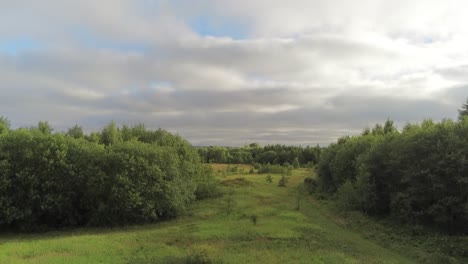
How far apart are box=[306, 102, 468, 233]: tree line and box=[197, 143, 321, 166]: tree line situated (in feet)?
247

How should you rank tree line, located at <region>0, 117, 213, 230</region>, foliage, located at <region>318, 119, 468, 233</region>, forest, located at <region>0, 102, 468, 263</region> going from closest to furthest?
forest, located at <region>0, 102, 468, 263</region> < foliage, located at <region>318, 119, 468, 233</region> < tree line, located at <region>0, 117, 213, 230</region>

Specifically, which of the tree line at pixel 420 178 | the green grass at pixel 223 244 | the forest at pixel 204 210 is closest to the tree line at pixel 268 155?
the tree line at pixel 420 178

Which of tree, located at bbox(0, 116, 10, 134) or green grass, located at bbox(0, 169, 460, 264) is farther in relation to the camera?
tree, located at bbox(0, 116, 10, 134)

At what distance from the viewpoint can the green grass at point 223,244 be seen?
1730 cm

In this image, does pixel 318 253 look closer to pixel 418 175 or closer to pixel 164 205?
pixel 418 175

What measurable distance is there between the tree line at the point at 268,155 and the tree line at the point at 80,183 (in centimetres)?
8041

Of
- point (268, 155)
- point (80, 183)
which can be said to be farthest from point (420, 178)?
point (268, 155)

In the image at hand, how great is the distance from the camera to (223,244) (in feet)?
66.9

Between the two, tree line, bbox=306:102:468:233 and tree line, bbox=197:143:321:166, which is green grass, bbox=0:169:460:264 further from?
tree line, bbox=197:143:321:166

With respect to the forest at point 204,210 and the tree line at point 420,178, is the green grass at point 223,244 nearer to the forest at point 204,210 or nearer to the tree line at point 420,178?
the forest at point 204,210

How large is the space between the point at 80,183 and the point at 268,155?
96.7 m

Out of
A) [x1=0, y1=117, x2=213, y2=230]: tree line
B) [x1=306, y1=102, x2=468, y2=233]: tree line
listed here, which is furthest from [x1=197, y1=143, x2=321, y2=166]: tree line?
[x1=0, y1=117, x2=213, y2=230]: tree line

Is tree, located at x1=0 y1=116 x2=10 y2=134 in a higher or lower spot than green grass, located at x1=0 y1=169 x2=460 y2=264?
higher

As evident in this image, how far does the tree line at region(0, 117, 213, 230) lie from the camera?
28.0 m
